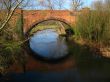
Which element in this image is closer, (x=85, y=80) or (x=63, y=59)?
(x=85, y=80)

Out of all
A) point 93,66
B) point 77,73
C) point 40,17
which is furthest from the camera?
point 40,17

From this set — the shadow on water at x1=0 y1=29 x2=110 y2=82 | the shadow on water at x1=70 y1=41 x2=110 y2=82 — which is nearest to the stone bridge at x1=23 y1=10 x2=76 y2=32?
the shadow on water at x1=70 y1=41 x2=110 y2=82

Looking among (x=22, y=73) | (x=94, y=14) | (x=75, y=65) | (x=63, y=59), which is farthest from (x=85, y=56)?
(x=22, y=73)

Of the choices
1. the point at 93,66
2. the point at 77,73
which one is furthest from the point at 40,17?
the point at 77,73

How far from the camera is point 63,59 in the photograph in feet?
87.2

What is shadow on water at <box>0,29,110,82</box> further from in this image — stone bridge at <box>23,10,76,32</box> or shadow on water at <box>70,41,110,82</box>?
stone bridge at <box>23,10,76,32</box>

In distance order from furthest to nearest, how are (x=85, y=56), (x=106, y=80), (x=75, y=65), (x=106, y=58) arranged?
(x=85, y=56), (x=106, y=58), (x=75, y=65), (x=106, y=80)

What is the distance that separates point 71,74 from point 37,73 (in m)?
2.61

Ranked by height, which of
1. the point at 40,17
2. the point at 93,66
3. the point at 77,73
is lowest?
the point at 77,73

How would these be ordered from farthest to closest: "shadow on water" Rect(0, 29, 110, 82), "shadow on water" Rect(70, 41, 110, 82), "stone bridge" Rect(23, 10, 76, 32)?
"stone bridge" Rect(23, 10, 76, 32), "shadow on water" Rect(70, 41, 110, 82), "shadow on water" Rect(0, 29, 110, 82)

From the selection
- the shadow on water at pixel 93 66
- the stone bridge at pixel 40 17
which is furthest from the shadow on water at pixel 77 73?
the stone bridge at pixel 40 17

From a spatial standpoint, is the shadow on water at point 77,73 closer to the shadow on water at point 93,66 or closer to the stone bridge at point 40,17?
the shadow on water at point 93,66

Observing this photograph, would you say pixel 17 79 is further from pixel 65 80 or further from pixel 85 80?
pixel 85 80

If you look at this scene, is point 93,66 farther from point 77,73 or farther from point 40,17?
point 40,17
